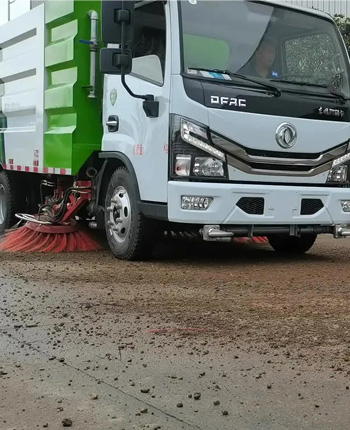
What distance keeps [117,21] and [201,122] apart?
3.90 ft

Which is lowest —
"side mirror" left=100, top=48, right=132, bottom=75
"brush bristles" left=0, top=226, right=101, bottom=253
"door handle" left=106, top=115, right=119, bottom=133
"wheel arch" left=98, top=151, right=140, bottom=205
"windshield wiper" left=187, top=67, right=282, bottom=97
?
"brush bristles" left=0, top=226, right=101, bottom=253

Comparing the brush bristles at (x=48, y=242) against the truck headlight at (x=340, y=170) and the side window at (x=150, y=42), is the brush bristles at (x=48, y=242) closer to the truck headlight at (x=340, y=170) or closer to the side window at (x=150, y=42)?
the side window at (x=150, y=42)

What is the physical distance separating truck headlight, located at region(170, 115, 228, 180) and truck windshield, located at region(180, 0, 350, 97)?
509 millimetres

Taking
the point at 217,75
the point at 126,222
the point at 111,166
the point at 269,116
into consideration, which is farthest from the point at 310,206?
the point at 111,166

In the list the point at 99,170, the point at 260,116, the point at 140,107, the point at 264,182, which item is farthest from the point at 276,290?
the point at 99,170

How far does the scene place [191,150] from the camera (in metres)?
5.96

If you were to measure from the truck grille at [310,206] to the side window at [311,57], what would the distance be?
126 cm

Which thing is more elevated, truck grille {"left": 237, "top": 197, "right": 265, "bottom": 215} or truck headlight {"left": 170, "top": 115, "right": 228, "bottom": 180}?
truck headlight {"left": 170, "top": 115, "right": 228, "bottom": 180}

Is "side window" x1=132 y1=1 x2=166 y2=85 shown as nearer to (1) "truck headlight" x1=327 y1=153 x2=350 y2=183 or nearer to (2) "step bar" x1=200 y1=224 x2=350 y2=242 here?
(2) "step bar" x1=200 y1=224 x2=350 y2=242

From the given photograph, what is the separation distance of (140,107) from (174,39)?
2.46 feet

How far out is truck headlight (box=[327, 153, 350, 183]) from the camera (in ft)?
21.7

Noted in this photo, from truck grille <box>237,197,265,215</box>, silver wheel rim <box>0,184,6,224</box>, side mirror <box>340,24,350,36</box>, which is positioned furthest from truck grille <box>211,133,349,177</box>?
silver wheel rim <box>0,184,6,224</box>

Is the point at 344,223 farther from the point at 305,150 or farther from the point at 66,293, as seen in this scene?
→ the point at 66,293

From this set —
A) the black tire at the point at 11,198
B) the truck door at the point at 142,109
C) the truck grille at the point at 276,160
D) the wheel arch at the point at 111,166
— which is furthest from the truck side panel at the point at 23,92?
the truck grille at the point at 276,160
